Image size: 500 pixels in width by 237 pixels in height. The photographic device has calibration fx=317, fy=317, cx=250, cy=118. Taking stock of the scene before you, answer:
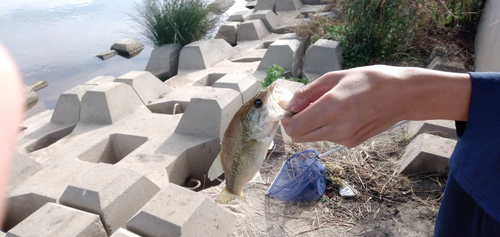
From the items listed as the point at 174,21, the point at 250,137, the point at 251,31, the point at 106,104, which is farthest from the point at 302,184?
the point at 251,31

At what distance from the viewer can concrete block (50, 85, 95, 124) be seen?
593 centimetres

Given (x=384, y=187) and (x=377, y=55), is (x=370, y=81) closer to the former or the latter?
(x=384, y=187)

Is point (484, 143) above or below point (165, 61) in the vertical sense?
above

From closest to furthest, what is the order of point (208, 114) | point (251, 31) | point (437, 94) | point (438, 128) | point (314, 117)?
point (437, 94) < point (314, 117) < point (438, 128) < point (208, 114) < point (251, 31)

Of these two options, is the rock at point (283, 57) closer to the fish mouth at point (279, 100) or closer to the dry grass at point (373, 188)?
the dry grass at point (373, 188)

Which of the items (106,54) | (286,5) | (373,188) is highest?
(286,5)

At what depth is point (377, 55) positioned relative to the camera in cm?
670

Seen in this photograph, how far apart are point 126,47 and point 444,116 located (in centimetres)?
1224

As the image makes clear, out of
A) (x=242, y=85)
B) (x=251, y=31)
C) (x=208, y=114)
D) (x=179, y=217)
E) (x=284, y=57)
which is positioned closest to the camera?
A: (x=179, y=217)

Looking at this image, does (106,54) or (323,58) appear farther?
(106,54)

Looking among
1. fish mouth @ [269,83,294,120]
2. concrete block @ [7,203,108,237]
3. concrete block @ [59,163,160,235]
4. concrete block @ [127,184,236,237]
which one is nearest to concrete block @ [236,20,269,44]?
concrete block @ [59,163,160,235]

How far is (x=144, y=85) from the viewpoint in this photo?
649cm

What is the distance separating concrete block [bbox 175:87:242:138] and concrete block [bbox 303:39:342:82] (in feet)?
7.54

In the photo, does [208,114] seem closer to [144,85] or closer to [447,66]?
[144,85]
